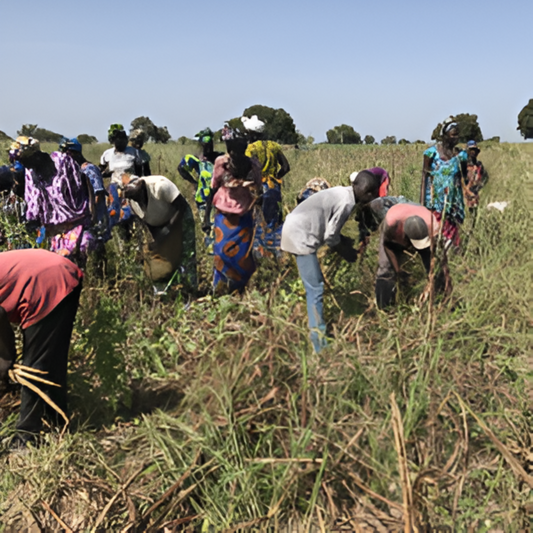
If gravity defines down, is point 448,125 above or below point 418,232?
above

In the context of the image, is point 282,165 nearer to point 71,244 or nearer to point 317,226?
point 71,244

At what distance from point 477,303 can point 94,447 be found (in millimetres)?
2109

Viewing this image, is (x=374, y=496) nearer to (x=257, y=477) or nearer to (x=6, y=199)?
(x=257, y=477)

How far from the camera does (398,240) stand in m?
3.44

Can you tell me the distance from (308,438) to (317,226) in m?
1.52

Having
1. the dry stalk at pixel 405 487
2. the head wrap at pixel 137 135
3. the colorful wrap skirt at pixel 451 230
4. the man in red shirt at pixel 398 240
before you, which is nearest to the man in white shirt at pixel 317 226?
the man in red shirt at pixel 398 240

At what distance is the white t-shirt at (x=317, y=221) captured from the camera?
11.1 ft

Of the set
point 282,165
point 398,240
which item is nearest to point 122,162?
point 282,165

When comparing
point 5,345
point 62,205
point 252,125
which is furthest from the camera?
point 252,125

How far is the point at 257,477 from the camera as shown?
2.29 m

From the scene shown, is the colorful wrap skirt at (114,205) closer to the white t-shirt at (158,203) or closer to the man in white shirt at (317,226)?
the white t-shirt at (158,203)

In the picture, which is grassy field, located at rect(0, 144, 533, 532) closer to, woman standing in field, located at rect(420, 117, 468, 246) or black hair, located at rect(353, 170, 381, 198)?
black hair, located at rect(353, 170, 381, 198)

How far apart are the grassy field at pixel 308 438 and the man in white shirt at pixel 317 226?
1.06 ft

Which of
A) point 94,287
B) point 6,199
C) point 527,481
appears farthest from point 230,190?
point 527,481
